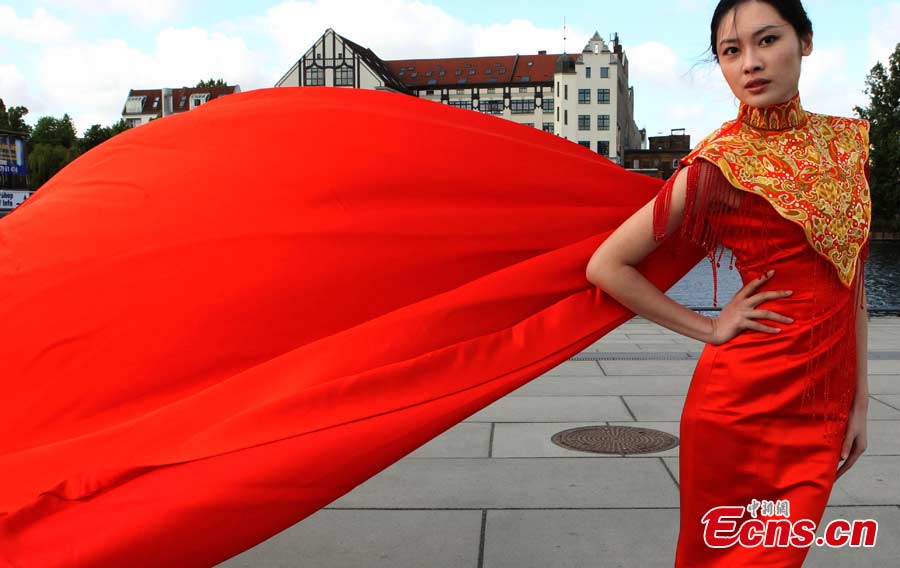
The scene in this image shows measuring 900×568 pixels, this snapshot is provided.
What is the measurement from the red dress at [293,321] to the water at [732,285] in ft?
41.9

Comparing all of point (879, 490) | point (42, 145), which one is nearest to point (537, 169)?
point (879, 490)

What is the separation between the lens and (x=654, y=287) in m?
2.35

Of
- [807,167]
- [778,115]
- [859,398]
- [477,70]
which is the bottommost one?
[859,398]

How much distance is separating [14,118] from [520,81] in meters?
54.7

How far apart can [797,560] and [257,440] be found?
136 cm

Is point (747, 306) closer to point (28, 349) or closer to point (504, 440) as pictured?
point (28, 349)

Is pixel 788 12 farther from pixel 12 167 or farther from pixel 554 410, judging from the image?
pixel 12 167

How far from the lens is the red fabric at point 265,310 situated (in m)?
2.23

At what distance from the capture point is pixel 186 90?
110 m

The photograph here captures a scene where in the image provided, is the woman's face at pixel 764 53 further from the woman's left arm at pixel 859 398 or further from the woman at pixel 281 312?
the woman's left arm at pixel 859 398

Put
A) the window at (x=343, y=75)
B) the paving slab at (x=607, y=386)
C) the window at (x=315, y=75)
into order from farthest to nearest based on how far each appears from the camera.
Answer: the window at (x=315, y=75) → the window at (x=343, y=75) → the paving slab at (x=607, y=386)

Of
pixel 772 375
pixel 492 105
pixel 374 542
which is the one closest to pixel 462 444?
pixel 374 542

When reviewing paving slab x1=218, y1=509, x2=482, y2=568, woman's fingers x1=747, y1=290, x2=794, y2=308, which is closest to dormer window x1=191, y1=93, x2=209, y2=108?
paving slab x1=218, y1=509, x2=482, y2=568

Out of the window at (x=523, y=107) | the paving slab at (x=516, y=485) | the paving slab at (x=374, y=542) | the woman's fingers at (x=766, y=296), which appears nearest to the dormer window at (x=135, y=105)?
the window at (x=523, y=107)
